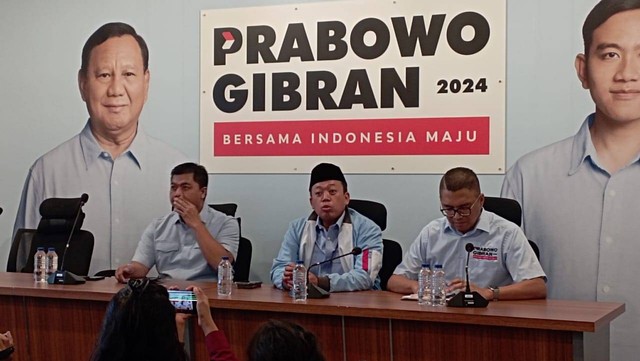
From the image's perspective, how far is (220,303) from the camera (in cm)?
366

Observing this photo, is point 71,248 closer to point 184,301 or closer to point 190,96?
point 190,96

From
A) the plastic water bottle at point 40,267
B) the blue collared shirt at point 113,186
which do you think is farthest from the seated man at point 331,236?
the blue collared shirt at point 113,186

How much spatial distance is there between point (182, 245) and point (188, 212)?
20 cm

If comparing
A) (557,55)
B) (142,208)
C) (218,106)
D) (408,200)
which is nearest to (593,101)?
(557,55)

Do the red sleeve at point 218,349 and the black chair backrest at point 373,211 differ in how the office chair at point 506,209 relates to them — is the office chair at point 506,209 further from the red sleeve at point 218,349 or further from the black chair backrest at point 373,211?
the red sleeve at point 218,349

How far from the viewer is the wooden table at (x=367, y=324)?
10.4 feet

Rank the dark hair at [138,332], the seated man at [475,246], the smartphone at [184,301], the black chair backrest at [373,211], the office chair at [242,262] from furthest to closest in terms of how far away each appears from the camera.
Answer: the office chair at [242,262], the black chair backrest at [373,211], the seated man at [475,246], the smartphone at [184,301], the dark hair at [138,332]

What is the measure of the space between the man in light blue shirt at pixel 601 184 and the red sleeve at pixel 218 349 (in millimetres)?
2732

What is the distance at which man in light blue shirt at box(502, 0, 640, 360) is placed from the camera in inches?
180

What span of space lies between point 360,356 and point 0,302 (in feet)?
5.80

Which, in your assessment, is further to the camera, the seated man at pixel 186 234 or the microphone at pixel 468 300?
the seated man at pixel 186 234

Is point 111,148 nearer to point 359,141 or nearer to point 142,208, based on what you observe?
point 142,208

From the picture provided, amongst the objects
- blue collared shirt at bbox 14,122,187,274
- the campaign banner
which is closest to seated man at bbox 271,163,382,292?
the campaign banner

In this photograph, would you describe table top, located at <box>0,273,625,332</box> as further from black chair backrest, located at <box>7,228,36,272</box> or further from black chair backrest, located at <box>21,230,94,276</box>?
black chair backrest, located at <box>7,228,36,272</box>
